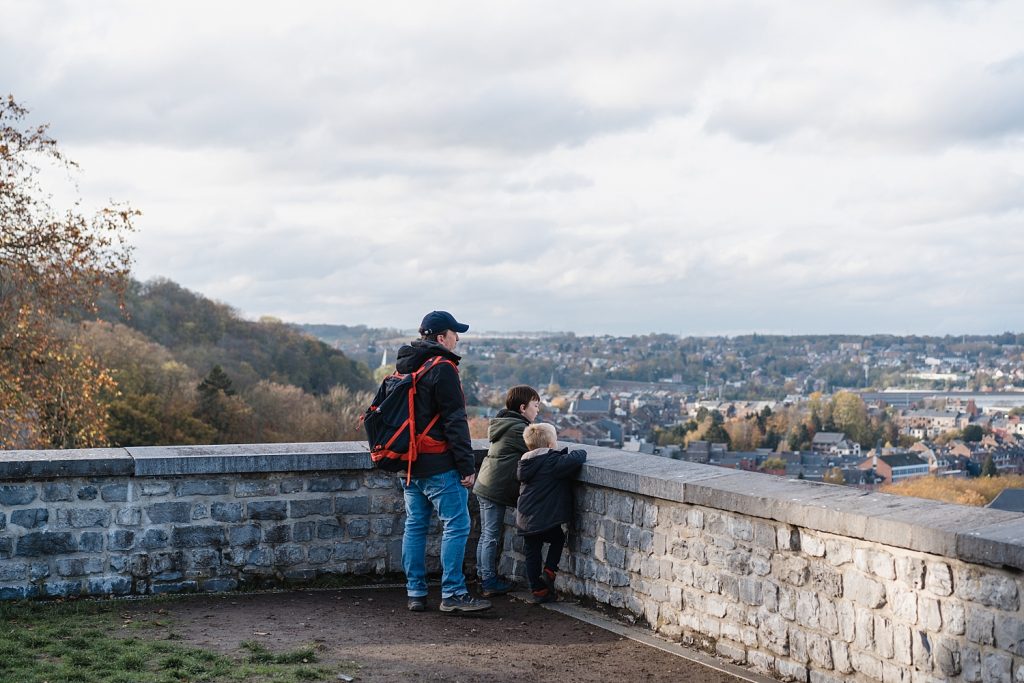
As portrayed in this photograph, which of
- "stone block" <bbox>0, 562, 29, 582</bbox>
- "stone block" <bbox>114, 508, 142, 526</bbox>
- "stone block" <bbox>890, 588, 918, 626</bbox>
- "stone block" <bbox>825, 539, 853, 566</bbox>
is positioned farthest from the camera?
"stone block" <bbox>114, 508, 142, 526</bbox>

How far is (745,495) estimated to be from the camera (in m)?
5.32

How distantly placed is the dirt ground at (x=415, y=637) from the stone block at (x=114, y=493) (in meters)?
0.65

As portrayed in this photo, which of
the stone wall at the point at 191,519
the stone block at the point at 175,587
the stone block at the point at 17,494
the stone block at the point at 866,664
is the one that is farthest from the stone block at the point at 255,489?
the stone block at the point at 866,664

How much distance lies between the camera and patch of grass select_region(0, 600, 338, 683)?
4891 mm

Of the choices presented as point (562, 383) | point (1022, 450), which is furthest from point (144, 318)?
point (1022, 450)

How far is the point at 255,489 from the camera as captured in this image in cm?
703

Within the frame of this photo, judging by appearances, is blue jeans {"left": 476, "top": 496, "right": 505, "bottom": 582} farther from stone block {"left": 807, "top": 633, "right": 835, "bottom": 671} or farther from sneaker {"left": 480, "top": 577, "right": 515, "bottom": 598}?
stone block {"left": 807, "top": 633, "right": 835, "bottom": 671}

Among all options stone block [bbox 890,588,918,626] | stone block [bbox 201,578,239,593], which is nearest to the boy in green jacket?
stone block [bbox 201,578,239,593]

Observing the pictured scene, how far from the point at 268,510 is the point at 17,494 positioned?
148cm

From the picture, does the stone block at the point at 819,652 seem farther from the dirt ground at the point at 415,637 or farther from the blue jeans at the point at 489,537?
the blue jeans at the point at 489,537

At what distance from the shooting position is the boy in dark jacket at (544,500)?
6.57 m

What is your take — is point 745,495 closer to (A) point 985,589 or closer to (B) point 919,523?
(B) point 919,523

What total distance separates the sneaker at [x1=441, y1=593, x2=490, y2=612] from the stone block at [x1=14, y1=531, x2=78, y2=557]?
223 centimetres

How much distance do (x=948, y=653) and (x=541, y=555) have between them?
2.93 metres
